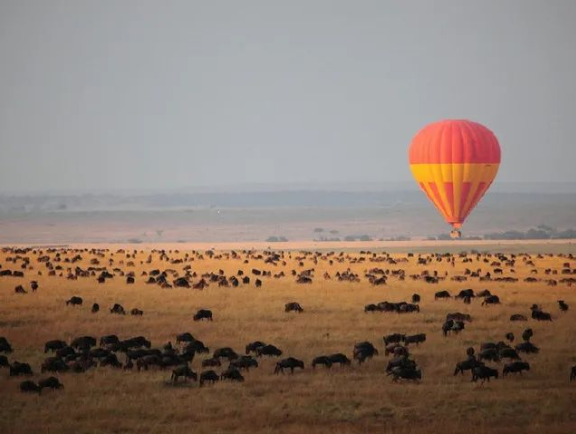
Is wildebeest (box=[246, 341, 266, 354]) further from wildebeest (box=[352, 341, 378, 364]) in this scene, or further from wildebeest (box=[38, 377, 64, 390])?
wildebeest (box=[38, 377, 64, 390])

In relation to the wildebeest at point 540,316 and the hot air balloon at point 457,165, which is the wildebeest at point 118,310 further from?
the hot air balloon at point 457,165

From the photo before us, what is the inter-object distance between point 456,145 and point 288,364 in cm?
6328

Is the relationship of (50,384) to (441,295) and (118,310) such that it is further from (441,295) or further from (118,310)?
(441,295)

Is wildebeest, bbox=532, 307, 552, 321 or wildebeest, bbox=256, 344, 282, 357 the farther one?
wildebeest, bbox=532, 307, 552, 321

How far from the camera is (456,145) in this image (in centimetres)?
9125

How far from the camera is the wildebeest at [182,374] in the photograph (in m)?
28.7

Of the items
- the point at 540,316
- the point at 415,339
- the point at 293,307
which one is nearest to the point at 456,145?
the point at 293,307

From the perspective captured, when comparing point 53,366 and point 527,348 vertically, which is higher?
point 527,348

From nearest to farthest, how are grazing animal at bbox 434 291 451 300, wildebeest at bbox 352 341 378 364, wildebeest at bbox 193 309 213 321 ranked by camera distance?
wildebeest at bbox 352 341 378 364 → wildebeest at bbox 193 309 213 321 → grazing animal at bbox 434 291 451 300

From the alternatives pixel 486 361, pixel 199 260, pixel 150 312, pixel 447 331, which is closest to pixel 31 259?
pixel 199 260

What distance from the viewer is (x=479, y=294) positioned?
48219 millimetres

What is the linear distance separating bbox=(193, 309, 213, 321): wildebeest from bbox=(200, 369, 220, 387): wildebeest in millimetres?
12015

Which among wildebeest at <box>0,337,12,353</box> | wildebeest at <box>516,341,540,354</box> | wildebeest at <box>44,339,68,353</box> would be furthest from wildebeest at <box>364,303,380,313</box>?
wildebeest at <box>0,337,12,353</box>

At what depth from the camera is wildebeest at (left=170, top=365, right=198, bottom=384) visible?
1130 inches
